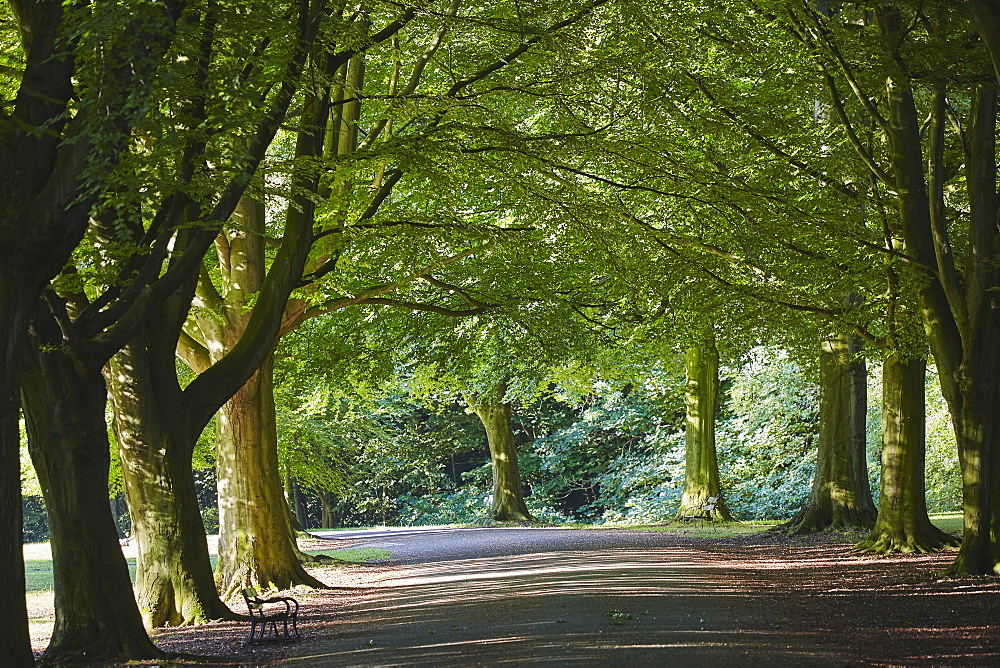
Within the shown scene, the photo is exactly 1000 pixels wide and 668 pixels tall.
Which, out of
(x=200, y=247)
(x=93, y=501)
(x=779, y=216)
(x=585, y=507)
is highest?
(x=779, y=216)

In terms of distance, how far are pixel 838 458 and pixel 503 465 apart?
48.4 ft

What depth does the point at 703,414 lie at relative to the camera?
25.4 meters

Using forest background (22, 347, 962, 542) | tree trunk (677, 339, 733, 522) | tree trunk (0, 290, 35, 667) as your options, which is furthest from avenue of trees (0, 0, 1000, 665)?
tree trunk (677, 339, 733, 522)

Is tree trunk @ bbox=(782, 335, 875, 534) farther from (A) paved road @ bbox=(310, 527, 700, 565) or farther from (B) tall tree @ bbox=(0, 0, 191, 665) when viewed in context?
(B) tall tree @ bbox=(0, 0, 191, 665)

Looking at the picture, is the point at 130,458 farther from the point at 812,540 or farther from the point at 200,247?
the point at 812,540

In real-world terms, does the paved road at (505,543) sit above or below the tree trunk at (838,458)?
below

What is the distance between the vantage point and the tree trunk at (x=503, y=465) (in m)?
32.0

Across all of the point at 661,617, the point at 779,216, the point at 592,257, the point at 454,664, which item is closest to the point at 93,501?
the point at 454,664

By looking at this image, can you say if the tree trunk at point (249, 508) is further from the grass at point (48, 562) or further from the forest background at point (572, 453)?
the forest background at point (572, 453)

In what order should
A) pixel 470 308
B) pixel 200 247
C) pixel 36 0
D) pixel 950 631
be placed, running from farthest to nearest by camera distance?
pixel 470 308
pixel 200 247
pixel 950 631
pixel 36 0

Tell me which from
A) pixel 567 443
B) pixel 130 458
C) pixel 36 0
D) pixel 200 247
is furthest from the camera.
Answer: pixel 567 443

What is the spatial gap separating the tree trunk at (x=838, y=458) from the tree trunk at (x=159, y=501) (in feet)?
40.5

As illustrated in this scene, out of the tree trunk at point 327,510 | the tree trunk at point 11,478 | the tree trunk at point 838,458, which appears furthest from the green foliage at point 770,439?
the tree trunk at point 11,478

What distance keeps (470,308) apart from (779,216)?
6.64m
